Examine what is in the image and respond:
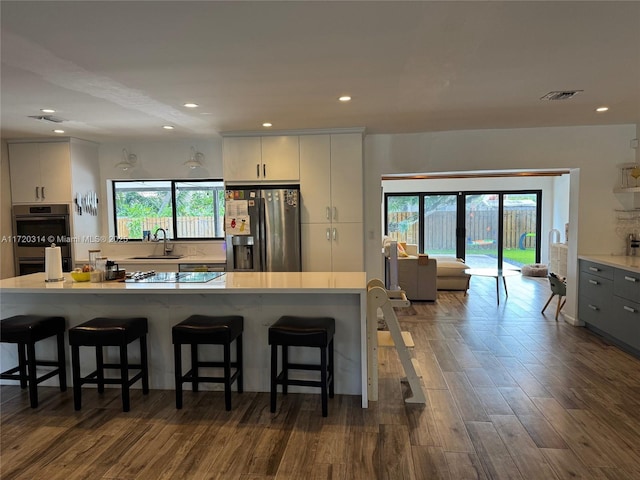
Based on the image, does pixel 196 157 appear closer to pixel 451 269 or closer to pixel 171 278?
pixel 171 278

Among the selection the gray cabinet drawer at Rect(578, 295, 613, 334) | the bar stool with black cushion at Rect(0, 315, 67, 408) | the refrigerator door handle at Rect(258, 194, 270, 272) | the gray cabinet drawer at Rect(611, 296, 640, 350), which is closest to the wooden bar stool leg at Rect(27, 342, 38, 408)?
the bar stool with black cushion at Rect(0, 315, 67, 408)

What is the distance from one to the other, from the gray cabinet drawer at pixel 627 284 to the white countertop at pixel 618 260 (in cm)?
5

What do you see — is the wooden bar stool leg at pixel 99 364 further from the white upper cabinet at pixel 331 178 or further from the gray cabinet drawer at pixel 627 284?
the gray cabinet drawer at pixel 627 284

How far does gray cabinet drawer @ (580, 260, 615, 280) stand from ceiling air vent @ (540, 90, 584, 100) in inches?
75.1

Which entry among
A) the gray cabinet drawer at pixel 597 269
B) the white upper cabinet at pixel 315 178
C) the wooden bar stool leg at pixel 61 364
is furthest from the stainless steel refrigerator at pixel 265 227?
the gray cabinet drawer at pixel 597 269

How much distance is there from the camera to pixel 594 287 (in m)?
4.47

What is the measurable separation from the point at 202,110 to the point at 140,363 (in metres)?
2.32

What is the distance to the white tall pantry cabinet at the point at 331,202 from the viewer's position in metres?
4.75

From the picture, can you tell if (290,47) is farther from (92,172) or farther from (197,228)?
(92,172)

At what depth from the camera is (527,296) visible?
21.9ft

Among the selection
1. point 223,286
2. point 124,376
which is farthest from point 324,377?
point 124,376

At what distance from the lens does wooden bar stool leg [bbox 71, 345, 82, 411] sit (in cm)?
288

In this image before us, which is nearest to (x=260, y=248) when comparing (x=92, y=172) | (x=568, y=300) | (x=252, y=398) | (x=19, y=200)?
Answer: (x=252, y=398)

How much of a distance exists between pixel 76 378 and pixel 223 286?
1257 mm
